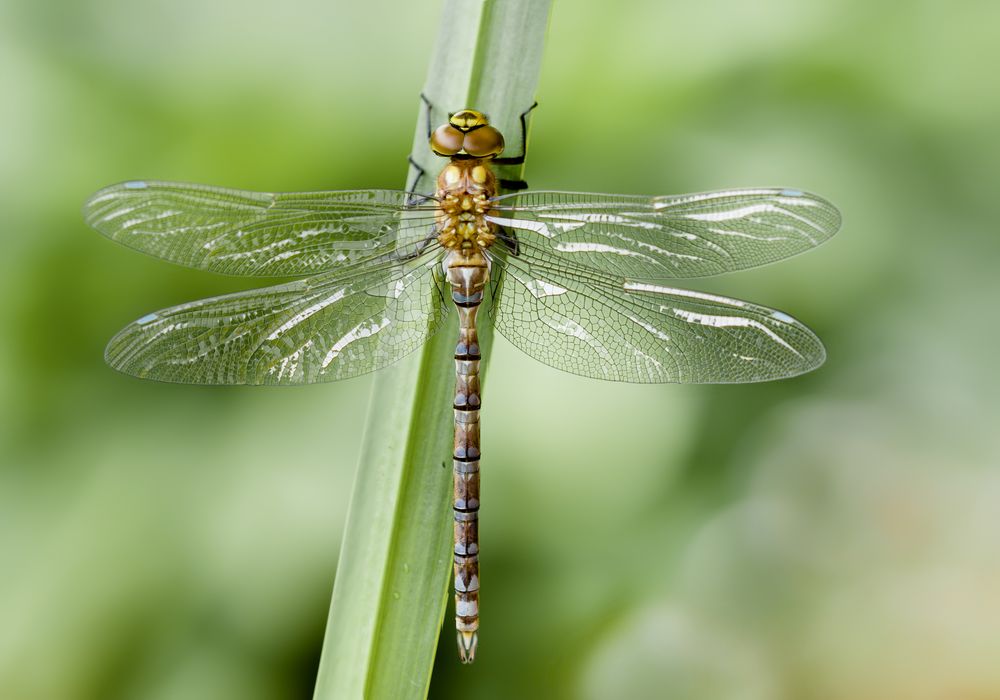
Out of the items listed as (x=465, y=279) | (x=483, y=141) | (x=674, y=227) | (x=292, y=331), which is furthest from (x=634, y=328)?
(x=292, y=331)

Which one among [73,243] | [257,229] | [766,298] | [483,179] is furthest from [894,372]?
[73,243]

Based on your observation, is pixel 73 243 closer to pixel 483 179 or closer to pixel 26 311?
pixel 26 311

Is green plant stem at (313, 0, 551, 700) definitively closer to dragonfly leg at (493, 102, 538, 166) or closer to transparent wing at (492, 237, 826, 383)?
dragonfly leg at (493, 102, 538, 166)

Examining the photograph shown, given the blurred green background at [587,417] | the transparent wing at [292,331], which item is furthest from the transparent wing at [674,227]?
the blurred green background at [587,417]

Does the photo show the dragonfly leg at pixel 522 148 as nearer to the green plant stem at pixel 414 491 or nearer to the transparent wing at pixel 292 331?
the green plant stem at pixel 414 491

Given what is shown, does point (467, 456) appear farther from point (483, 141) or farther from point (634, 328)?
point (483, 141)

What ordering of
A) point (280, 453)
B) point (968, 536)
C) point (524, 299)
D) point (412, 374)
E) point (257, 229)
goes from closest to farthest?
1. point (412, 374)
2. point (257, 229)
3. point (524, 299)
4. point (968, 536)
5. point (280, 453)

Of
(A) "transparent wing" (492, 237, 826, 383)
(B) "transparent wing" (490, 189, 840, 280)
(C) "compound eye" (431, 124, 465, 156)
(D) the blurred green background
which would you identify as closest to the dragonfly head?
(C) "compound eye" (431, 124, 465, 156)
